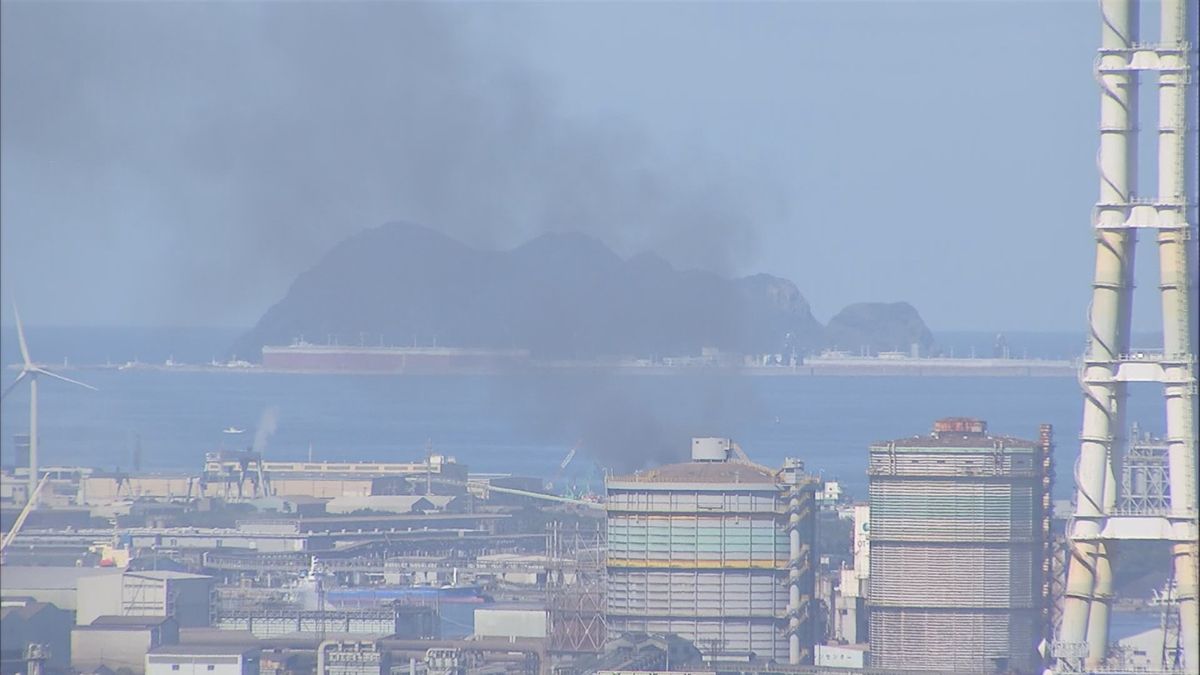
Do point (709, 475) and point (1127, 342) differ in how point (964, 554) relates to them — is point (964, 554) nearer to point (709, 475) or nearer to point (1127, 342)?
point (709, 475)

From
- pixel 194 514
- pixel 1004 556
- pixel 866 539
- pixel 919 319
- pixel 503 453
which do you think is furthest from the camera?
pixel 919 319

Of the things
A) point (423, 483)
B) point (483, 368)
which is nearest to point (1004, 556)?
point (423, 483)

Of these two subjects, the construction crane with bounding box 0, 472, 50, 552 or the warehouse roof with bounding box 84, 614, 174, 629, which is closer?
the warehouse roof with bounding box 84, 614, 174, 629

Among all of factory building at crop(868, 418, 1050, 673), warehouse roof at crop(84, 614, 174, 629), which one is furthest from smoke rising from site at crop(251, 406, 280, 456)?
factory building at crop(868, 418, 1050, 673)

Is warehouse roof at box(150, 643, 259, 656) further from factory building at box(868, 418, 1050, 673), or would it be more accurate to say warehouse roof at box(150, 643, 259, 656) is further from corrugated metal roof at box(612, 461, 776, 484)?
factory building at box(868, 418, 1050, 673)

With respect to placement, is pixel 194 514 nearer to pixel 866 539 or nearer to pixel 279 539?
pixel 279 539

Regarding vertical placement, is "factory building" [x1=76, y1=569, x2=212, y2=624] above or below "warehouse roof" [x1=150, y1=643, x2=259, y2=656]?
above
